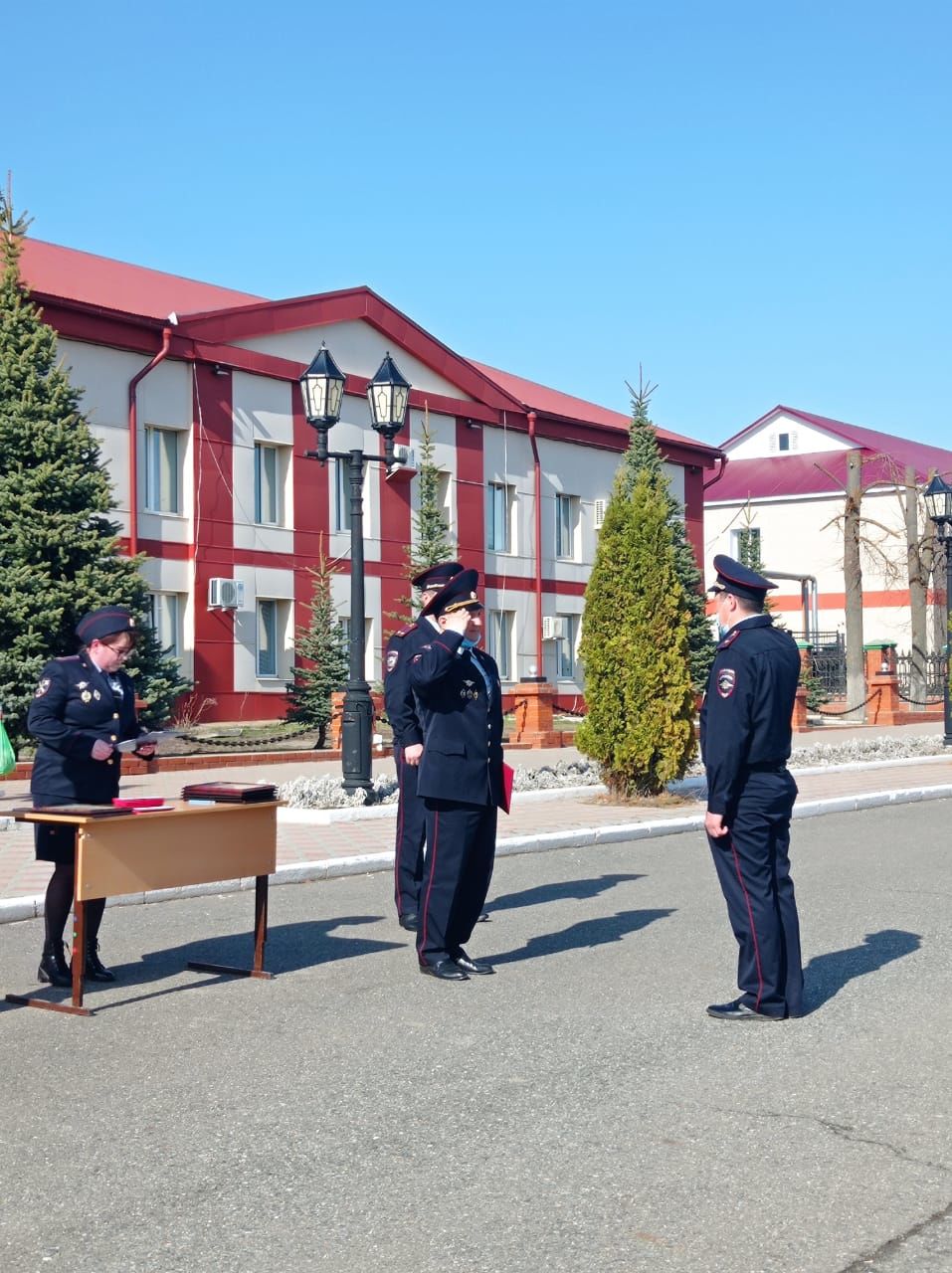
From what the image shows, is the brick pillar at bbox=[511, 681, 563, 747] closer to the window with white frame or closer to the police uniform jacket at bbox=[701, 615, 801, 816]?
the window with white frame

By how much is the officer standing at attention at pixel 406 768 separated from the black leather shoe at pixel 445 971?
3.93 ft

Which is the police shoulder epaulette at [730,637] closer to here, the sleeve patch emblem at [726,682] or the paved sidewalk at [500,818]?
the sleeve patch emblem at [726,682]

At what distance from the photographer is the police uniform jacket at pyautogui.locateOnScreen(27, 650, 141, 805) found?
7.28 m

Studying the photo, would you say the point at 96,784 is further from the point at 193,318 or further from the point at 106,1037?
the point at 193,318

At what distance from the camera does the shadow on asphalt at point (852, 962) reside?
7250mm

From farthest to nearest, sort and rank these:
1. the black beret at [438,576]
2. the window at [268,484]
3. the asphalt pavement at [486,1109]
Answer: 1. the window at [268,484]
2. the black beret at [438,576]
3. the asphalt pavement at [486,1109]

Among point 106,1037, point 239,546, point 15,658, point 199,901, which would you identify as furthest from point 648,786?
point 239,546

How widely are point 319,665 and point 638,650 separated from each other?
47.7ft

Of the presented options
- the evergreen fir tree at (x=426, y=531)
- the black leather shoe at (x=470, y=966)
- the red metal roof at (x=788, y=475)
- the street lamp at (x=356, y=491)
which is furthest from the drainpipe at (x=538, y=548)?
the black leather shoe at (x=470, y=966)

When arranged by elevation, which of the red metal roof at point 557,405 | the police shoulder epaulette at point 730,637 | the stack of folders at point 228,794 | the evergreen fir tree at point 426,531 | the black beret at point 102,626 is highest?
the red metal roof at point 557,405

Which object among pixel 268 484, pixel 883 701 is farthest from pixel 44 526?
pixel 883 701

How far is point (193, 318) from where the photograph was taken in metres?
30.2

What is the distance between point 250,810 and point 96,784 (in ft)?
2.57

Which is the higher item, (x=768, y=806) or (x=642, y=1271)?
(x=768, y=806)
